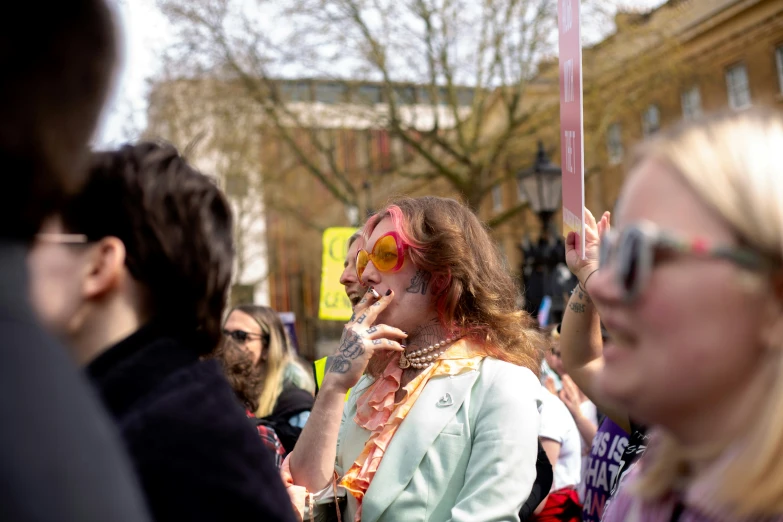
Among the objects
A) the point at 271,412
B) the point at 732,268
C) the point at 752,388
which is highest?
the point at 732,268

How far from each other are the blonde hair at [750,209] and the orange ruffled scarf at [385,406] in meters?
1.46

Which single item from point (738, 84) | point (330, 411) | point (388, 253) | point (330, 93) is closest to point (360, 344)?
point (330, 411)

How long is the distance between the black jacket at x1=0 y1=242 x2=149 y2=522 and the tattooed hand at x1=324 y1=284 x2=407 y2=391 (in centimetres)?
180

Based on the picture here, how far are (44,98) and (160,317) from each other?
629mm

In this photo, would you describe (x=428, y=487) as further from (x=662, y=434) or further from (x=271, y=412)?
(x=271, y=412)

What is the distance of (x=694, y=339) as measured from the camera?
1.11 m

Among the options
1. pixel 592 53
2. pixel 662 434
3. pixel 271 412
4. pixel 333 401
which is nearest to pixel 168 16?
pixel 592 53

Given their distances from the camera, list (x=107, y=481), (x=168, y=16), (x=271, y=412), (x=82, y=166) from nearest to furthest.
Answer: (x=107, y=481)
(x=82, y=166)
(x=271, y=412)
(x=168, y=16)

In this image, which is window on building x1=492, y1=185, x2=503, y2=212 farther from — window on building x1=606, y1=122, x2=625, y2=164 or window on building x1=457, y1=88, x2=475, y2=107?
window on building x1=457, y1=88, x2=475, y2=107

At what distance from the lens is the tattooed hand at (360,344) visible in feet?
8.49

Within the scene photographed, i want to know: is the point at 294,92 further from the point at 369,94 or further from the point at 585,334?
the point at 585,334

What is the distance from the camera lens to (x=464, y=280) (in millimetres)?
2842

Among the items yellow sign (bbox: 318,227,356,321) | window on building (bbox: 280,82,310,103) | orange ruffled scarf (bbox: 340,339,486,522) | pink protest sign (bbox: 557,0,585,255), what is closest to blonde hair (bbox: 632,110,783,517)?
pink protest sign (bbox: 557,0,585,255)

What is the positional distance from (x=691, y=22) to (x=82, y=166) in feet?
84.0
